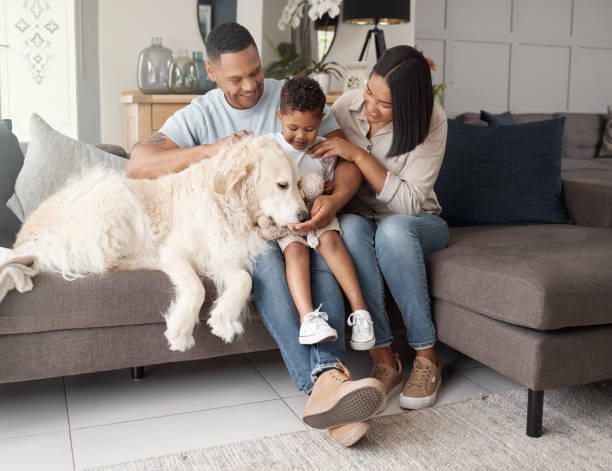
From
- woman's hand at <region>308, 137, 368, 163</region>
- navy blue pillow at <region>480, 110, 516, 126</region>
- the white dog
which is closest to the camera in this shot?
the white dog

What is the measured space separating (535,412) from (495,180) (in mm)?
1217

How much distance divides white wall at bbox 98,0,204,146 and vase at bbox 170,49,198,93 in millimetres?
383

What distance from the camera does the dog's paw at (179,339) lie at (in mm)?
1698

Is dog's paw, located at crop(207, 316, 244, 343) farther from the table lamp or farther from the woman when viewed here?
the table lamp

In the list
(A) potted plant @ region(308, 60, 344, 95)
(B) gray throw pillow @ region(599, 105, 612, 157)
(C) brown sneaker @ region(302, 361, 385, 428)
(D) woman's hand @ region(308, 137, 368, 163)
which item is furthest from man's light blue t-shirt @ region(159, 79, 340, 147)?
(B) gray throw pillow @ region(599, 105, 612, 157)

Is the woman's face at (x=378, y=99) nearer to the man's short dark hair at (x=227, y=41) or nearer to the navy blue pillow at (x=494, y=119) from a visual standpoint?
the man's short dark hair at (x=227, y=41)

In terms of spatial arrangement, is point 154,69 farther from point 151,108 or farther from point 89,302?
point 89,302

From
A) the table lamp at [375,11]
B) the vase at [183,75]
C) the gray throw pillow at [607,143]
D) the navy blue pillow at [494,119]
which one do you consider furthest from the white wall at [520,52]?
the vase at [183,75]

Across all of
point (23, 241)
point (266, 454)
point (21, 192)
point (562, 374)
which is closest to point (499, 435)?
point (562, 374)

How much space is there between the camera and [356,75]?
398cm

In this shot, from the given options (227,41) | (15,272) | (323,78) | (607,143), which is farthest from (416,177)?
(607,143)

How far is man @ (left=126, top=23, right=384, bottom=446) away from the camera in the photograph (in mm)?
1600

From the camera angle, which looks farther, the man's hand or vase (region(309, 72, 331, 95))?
vase (region(309, 72, 331, 95))

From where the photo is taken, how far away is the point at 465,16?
5555mm
